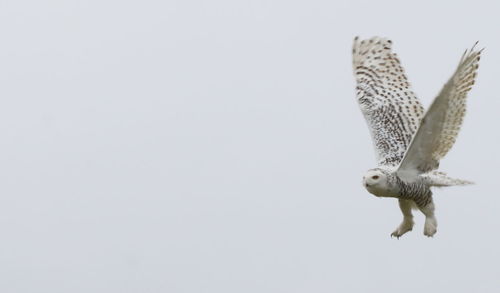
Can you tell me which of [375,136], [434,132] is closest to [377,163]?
[375,136]

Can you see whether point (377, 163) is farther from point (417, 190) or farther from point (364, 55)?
point (364, 55)

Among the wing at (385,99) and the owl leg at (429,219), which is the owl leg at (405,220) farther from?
the wing at (385,99)

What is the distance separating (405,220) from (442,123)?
234 centimetres

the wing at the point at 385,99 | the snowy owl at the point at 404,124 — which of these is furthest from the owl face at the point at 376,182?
the wing at the point at 385,99

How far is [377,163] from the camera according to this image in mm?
20172

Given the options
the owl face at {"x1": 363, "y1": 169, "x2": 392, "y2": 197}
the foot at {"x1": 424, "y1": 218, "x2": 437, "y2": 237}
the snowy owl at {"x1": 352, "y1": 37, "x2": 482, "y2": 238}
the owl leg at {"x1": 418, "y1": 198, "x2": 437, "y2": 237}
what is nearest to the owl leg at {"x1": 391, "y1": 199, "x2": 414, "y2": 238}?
the snowy owl at {"x1": 352, "y1": 37, "x2": 482, "y2": 238}

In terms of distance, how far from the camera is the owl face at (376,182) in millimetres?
18594

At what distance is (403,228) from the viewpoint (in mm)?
20062

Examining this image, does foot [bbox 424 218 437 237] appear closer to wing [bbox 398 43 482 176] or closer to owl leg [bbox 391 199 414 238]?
owl leg [bbox 391 199 414 238]

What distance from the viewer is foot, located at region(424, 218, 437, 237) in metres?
19.4

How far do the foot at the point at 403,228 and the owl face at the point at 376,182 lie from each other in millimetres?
1425

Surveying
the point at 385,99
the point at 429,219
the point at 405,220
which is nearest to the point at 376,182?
the point at 429,219

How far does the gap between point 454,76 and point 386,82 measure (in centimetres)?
391

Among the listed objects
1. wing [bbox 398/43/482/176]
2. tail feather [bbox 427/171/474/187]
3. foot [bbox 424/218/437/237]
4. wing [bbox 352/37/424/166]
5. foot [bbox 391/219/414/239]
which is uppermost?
wing [bbox 352/37/424/166]
